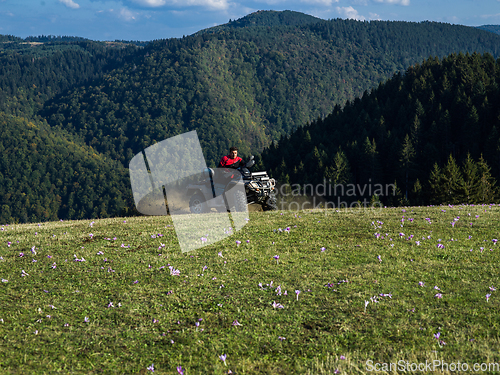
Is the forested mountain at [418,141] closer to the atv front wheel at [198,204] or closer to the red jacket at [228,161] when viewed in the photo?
the red jacket at [228,161]

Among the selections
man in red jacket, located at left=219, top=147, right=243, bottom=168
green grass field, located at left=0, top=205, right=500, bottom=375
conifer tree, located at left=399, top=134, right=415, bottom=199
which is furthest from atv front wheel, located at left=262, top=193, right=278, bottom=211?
conifer tree, located at left=399, top=134, right=415, bottom=199

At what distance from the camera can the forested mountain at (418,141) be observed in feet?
257

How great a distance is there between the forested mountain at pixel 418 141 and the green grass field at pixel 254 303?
55.6 meters

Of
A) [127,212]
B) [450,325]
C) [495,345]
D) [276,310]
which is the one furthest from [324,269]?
[127,212]

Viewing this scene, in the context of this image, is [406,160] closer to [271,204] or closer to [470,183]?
[470,183]

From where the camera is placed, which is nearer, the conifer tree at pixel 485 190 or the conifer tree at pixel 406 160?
the conifer tree at pixel 485 190

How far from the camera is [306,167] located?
113 m

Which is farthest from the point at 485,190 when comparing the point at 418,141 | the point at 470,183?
the point at 418,141

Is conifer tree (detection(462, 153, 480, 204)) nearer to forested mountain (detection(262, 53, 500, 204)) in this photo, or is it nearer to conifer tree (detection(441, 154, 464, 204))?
forested mountain (detection(262, 53, 500, 204))

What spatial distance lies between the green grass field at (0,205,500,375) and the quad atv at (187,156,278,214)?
5.26m

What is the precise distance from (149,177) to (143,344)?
274 inches

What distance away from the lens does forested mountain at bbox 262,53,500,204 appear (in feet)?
257

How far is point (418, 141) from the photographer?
11244cm

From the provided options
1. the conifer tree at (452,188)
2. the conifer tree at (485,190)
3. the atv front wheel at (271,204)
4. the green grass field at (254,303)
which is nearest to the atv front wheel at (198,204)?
the atv front wheel at (271,204)
